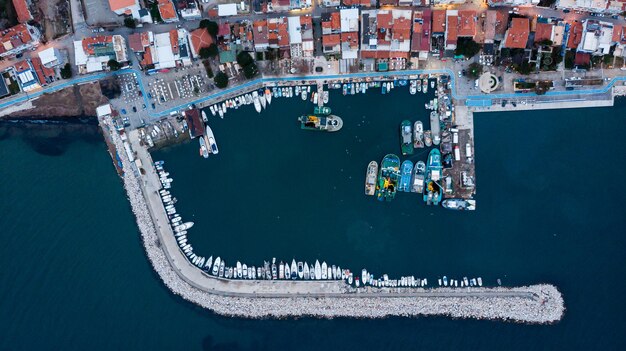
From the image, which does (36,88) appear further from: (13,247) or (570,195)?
(570,195)

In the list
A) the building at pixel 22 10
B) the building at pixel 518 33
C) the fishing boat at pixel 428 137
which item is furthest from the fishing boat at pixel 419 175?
the building at pixel 22 10

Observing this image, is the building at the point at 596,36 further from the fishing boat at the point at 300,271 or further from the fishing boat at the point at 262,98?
the fishing boat at the point at 300,271

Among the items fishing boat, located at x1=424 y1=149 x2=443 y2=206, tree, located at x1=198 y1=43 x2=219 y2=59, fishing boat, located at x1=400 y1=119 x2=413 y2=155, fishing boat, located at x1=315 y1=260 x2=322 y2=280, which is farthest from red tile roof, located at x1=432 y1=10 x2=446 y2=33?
fishing boat, located at x1=315 y1=260 x2=322 y2=280

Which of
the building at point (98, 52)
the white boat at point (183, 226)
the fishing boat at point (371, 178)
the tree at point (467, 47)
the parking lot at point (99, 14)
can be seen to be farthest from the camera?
the parking lot at point (99, 14)

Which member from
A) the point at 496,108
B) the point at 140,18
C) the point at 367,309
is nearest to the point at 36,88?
the point at 140,18

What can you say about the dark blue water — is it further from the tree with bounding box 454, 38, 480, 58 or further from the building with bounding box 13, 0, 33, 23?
the building with bounding box 13, 0, 33, 23

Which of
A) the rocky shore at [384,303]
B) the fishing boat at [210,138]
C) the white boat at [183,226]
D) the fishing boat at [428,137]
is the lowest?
the rocky shore at [384,303]

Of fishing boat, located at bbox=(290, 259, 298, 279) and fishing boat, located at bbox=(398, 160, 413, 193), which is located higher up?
fishing boat, located at bbox=(398, 160, 413, 193)
